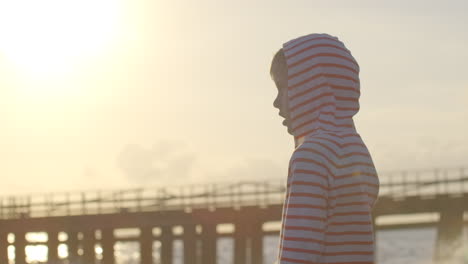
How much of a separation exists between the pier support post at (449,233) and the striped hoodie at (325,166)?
30.7 meters

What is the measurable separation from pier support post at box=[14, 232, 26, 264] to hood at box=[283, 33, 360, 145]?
38401mm

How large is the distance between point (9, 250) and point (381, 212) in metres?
14.6

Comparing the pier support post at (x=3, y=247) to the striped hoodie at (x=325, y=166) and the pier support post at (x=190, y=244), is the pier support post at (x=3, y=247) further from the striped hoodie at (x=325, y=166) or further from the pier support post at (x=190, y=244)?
the striped hoodie at (x=325, y=166)

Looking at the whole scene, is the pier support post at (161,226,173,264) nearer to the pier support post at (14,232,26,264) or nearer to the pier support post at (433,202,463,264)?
the pier support post at (14,232,26,264)

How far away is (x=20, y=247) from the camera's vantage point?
1677 inches

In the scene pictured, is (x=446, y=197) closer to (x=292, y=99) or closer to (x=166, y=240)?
(x=166, y=240)

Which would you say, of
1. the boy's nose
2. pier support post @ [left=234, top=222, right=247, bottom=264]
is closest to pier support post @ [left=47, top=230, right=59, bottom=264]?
pier support post @ [left=234, top=222, right=247, bottom=264]

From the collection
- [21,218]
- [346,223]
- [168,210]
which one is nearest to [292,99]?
[346,223]

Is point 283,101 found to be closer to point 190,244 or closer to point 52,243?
point 190,244

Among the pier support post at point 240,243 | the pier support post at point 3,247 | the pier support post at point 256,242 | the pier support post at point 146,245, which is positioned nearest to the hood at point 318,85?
the pier support post at point 256,242

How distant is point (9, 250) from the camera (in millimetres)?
42750

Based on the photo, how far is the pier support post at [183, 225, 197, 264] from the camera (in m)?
38.2

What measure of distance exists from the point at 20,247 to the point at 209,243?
8196 mm

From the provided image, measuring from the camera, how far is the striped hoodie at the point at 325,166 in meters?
4.50
